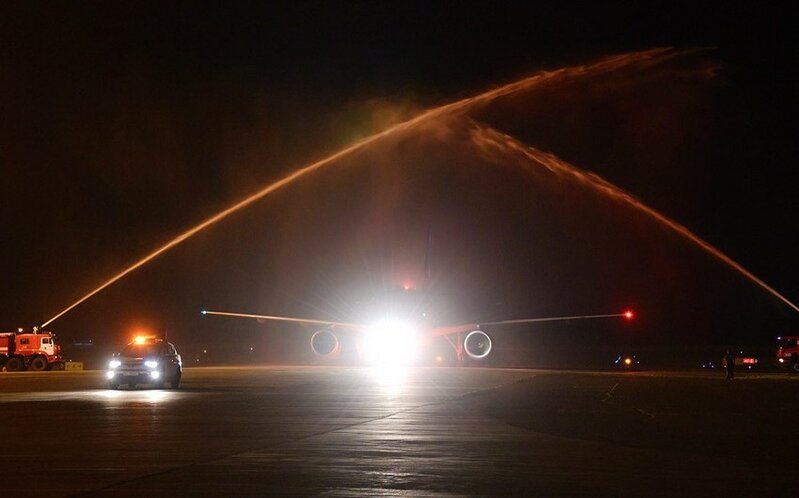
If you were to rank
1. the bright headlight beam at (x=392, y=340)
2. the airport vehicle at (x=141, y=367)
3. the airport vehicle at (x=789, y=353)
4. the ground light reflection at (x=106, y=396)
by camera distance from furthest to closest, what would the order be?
the bright headlight beam at (x=392, y=340) < the airport vehicle at (x=789, y=353) < the airport vehicle at (x=141, y=367) < the ground light reflection at (x=106, y=396)

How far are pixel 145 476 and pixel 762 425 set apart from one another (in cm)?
1522

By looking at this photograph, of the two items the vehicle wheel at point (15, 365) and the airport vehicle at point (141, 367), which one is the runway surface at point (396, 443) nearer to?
the airport vehicle at point (141, 367)

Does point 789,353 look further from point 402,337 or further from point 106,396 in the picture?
point 106,396

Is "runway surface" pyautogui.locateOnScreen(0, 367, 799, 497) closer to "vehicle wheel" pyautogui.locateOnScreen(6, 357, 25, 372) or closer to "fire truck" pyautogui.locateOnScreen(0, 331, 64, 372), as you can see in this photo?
"fire truck" pyautogui.locateOnScreen(0, 331, 64, 372)

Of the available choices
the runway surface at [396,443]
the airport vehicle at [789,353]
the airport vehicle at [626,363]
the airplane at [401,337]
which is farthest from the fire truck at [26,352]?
the airport vehicle at [789,353]

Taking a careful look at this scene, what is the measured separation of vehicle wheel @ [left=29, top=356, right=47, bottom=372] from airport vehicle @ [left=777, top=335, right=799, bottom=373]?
46182 millimetres

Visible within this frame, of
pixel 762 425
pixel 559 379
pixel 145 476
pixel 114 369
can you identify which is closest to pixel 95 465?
pixel 145 476

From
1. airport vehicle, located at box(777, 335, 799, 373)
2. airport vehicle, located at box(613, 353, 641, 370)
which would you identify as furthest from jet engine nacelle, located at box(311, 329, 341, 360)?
airport vehicle, located at box(777, 335, 799, 373)

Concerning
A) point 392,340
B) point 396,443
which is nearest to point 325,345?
point 392,340

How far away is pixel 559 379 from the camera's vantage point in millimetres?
47719

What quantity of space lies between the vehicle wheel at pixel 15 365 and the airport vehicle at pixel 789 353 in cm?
4768

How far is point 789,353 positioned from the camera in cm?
6544

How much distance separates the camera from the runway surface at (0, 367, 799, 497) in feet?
46.0

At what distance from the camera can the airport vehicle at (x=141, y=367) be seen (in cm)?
3822
